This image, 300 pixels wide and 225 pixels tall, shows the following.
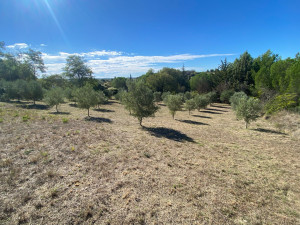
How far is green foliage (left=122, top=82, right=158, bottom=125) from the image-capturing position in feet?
57.0

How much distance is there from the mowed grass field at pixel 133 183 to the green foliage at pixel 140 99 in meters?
7.08

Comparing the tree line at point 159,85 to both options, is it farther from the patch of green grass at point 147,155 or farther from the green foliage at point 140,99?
the patch of green grass at point 147,155

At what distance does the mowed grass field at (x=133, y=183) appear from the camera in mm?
4496

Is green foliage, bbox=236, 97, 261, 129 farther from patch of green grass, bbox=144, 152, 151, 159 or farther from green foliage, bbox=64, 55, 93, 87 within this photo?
green foliage, bbox=64, 55, 93, 87

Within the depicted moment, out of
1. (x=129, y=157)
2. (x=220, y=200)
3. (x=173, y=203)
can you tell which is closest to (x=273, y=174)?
(x=220, y=200)

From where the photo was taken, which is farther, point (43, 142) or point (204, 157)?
point (204, 157)

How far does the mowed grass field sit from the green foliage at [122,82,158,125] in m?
7.08

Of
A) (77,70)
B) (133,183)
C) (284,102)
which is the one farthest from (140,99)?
(77,70)

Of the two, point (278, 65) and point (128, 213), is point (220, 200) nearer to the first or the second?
point (128, 213)

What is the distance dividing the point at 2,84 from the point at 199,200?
43.5 meters

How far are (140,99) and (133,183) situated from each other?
12.3 m

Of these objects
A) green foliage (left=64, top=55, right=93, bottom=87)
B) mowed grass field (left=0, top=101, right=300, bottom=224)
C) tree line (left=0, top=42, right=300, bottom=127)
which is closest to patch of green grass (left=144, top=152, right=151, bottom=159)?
mowed grass field (left=0, top=101, right=300, bottom=224)

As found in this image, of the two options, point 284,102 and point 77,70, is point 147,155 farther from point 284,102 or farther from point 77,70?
point 77,70

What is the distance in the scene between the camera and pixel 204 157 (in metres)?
10.2
